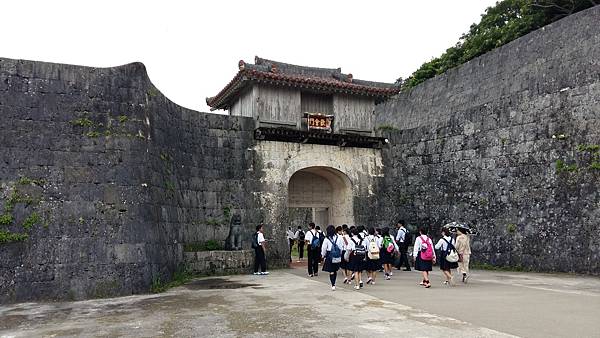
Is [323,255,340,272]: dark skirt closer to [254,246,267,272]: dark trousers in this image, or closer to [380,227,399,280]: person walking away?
[380,227,399,280]: person walking away

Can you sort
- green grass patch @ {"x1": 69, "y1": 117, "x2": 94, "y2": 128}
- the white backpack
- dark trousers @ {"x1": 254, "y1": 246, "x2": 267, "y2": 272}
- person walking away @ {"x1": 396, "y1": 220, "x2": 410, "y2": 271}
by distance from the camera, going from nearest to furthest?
green grass patch @ {"x1": 69, "y1": 117, "x2": 94, "y2": 128}, the white backpack, dark trousers @ {"x1": 254, "y1": 246, "x2": 267, "y2": 272}, person walking away @ {"x1": 396, "y1": 220, "x2": 410, "y2": 271}

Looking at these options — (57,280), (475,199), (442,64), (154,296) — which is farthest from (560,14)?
(57,280)

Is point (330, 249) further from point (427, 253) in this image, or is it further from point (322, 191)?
point (322, 191)

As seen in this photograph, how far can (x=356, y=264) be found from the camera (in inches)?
396

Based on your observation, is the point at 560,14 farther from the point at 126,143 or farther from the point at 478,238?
the point at 126,143

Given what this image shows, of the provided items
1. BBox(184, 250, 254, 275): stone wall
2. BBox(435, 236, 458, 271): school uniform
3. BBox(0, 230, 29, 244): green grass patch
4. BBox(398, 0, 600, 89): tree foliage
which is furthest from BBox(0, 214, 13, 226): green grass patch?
BBox(398, 0, 600, 89): tree foliage

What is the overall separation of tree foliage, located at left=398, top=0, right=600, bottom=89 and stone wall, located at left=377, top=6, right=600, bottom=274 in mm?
3934

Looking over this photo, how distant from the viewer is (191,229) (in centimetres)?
1380

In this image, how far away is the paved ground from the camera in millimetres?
Result: 5906

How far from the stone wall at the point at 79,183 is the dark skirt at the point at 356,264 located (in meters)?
4.58

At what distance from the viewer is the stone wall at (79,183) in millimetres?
8906

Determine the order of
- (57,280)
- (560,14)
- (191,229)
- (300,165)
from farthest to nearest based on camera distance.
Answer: (560,14) < (300,165) < (191,229) < (57,280)

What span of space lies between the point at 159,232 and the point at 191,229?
2.97 m

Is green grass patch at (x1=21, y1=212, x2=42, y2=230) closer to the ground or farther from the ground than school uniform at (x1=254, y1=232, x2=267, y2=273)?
farther from the ground
